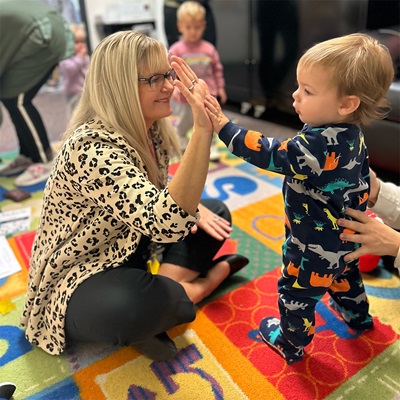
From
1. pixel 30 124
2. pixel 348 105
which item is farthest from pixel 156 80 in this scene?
pixel 30 124

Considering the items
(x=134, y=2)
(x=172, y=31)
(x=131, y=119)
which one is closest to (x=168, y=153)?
(x=131, y=119)

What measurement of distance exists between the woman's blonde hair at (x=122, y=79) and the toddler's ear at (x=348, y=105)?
1.47 ft

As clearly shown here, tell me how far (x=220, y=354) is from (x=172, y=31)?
8.65ft

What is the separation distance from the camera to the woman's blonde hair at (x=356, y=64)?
82 cm

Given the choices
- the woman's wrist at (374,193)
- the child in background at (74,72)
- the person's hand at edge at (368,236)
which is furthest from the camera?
the child in background at (74,72)

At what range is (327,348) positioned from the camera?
1.13 metres

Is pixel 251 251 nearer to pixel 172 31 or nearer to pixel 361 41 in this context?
pixel 361 41

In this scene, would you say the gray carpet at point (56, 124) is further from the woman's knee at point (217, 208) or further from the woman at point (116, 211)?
the woman at point (116, 211)

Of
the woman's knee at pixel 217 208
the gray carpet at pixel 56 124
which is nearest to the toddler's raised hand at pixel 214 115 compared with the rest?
the woman's knee at pixel 217 208

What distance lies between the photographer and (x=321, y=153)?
0.85 metres

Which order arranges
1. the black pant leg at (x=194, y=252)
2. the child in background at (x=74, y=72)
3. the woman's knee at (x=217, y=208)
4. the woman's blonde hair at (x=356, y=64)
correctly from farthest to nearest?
the child in background at (x=74, y=72) < the woman's knee at (x=217, y=208) < the black pant leg at (x=194, y=252) < the woman's blonde hair at (x=356, y=64)

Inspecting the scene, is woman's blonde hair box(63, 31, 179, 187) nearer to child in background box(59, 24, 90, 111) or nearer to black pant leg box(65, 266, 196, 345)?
black pant leg box(65, 266, 196, 345)

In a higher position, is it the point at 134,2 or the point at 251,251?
the point at 134,2

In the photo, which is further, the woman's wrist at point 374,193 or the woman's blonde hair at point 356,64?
the woman's wrist at point 374,193
